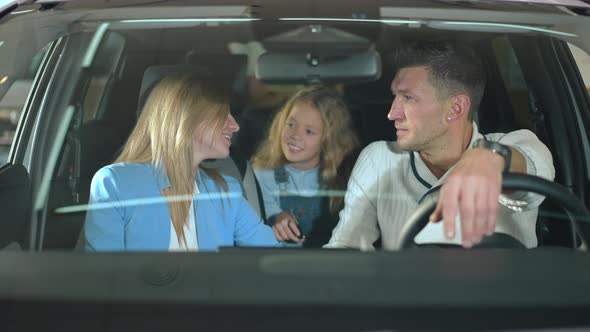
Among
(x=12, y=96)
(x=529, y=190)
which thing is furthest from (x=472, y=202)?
(x=12, y=96)

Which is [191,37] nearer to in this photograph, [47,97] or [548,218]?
[47,97]

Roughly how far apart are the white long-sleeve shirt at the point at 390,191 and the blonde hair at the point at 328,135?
0.05 meters

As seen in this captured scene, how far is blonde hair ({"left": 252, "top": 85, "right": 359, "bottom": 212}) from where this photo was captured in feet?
7.14

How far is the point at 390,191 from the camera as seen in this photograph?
7.01 feet

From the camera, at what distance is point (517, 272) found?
5.25ft

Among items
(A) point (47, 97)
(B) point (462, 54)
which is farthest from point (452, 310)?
(A) point (47, 97)

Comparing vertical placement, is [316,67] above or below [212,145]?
above

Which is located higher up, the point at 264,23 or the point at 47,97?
the point at 264,23

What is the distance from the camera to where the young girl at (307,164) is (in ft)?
6.90

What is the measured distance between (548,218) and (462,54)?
1.40ft

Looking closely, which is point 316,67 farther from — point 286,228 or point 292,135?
point 286,228

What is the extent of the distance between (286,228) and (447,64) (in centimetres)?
53

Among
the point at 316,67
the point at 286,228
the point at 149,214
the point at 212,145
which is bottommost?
the point at 286,228

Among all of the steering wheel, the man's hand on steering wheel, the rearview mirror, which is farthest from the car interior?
the man's hand on steering wheel
